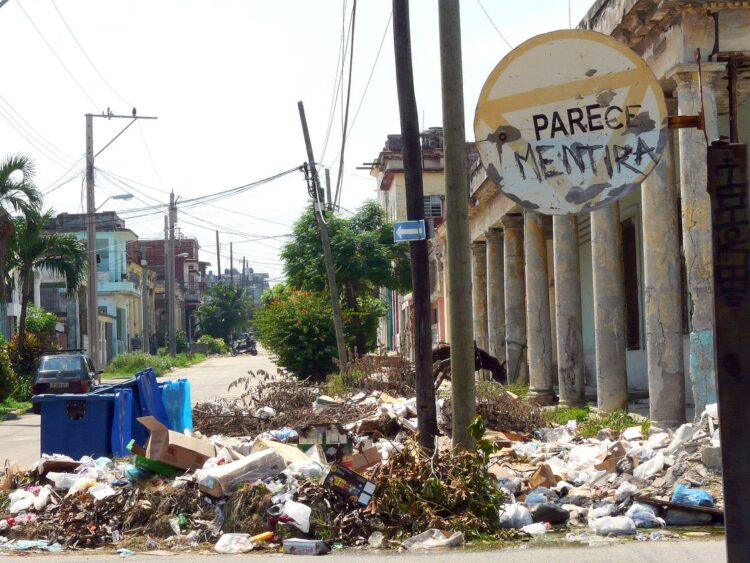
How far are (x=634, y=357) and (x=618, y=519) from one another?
14209 mm

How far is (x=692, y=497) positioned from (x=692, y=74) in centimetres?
564

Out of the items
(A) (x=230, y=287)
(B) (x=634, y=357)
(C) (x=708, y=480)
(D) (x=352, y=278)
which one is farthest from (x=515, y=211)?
(A) (x=230, y=287)

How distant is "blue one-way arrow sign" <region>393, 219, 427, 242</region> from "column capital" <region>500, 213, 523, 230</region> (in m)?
13.2

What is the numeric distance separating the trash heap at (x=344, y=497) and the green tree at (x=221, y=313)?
9015cm

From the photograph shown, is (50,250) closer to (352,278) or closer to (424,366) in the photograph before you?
(352,278)

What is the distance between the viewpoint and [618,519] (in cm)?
860

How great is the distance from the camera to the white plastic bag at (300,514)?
8562mm

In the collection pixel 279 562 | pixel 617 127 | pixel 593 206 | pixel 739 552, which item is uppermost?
pixel 617 127

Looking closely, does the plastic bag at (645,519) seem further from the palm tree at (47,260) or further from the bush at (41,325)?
the bush at (41,325)

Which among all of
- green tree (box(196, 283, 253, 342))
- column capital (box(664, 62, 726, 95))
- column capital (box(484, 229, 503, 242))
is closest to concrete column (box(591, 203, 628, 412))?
column capital (box(664, 62, 726, 95))

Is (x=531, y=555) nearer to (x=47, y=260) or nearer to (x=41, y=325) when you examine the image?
(x=47, y=260)

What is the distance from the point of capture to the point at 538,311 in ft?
66.8

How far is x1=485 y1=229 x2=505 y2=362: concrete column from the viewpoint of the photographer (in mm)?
26844

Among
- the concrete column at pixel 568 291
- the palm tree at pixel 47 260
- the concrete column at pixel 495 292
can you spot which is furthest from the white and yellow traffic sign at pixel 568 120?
the palm tree at pixel 47 260
